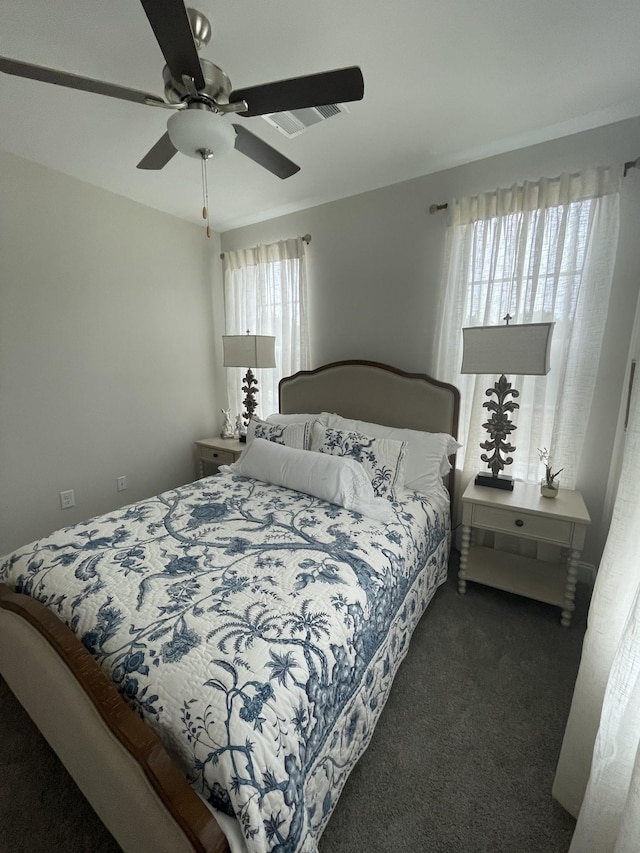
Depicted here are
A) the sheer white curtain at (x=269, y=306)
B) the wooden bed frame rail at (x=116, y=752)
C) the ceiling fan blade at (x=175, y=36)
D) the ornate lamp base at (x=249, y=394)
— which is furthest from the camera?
the ornate lamp base at (x=249, y=394)

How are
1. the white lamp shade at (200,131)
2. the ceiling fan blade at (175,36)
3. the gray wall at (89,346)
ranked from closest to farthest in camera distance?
the ceiling fan blade at (175,36)
the white lamp shade at (200,131)
the gray wall at (89,346)

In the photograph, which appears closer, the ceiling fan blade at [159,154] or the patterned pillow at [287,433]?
the ceiling fan blade at [159,154]

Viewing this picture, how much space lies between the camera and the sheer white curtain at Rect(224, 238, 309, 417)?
3084 mm

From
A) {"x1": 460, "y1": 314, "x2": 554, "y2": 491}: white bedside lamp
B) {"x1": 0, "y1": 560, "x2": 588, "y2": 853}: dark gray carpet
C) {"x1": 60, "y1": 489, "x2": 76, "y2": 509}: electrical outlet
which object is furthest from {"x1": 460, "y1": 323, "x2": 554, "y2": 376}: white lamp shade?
{"x1": 60, "y1": 489, "x2": 76, "y2": 509}: electrical outlet

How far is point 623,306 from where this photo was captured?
1964 mm

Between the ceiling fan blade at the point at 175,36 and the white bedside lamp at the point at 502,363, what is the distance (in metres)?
1.68

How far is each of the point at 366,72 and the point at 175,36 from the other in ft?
3.21

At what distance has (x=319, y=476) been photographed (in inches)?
79.0

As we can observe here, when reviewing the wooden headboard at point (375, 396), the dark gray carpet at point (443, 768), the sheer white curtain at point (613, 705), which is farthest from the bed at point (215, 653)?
the wooden headboard at point (375, 396)

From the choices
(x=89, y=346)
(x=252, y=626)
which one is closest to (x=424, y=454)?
(x=252, y=626)

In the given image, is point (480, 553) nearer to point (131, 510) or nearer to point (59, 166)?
point (131, 510)

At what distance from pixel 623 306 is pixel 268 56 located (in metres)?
2.15

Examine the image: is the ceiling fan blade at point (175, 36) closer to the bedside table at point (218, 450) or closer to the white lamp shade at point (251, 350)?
the white lamp shade at point (251, 350)

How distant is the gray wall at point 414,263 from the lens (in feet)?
6.41
